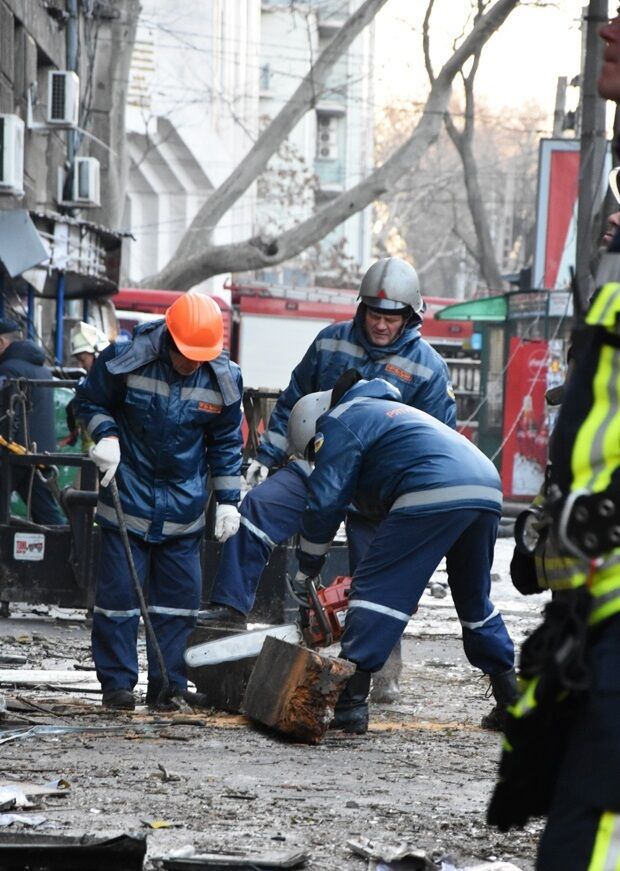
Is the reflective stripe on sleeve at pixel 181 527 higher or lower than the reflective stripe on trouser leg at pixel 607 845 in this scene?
lower

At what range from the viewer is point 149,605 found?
7656mm

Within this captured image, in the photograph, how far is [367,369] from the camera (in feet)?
25.8

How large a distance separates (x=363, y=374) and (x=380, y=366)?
86 mm

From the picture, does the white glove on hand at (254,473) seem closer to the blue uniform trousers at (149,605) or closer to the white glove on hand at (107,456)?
the blue uniform trousers at (149,605)

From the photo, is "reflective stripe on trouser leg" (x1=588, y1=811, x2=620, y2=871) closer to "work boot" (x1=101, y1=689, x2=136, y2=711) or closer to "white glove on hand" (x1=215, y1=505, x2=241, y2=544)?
"work boot" (x1=101, y1=689, x2=136, y2=711)

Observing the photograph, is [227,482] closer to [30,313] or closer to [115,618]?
[115,618]

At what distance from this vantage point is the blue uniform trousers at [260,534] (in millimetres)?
7770

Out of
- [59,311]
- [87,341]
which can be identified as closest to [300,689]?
[87,341]

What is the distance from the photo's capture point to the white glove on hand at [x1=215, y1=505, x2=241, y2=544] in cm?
780

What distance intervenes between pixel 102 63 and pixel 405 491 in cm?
1911

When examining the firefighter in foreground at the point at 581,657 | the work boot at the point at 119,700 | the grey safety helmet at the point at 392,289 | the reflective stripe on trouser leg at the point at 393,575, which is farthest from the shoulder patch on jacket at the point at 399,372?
the firefighter in foreground at the point at 581,657

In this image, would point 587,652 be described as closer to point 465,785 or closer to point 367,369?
point 465,785

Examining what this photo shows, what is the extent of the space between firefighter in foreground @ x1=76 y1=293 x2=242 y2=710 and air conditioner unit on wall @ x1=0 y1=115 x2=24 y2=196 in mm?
9460

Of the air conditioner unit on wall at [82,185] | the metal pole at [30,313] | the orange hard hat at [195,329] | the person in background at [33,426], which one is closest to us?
the orange hard hat at [195,329]
